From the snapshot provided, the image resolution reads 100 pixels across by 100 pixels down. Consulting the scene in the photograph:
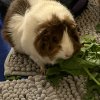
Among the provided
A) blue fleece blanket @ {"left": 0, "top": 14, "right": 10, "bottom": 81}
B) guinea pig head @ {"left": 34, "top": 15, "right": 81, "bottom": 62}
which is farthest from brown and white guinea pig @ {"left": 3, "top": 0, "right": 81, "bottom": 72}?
blue fleece blanket @ {"left": 0, "top": 14, "right": 10, "bottom": 81}

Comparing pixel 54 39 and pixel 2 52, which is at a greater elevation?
pixel 54 39

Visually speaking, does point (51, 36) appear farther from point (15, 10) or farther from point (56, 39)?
point (15, 10)

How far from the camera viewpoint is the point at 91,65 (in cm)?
167

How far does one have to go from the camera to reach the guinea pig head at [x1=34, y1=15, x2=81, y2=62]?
1.46 metres

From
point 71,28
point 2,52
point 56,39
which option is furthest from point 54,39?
point 2,52

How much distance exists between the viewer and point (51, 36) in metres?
1.46

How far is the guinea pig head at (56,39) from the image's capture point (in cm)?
146

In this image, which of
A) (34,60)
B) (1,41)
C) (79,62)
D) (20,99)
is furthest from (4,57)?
(79,62)

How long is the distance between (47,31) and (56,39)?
0.06 m

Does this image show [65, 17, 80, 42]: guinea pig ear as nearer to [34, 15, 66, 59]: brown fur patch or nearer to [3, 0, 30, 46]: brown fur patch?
[34, 15, 66, 59]: brown fur patch

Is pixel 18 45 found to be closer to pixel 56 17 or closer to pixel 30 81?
pixel 30 81

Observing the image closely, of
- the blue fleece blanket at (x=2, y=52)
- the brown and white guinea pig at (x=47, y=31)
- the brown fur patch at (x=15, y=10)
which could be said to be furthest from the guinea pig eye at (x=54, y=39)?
the blue fleece blanket at (x=2, y=52)

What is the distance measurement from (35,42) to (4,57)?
0.55m

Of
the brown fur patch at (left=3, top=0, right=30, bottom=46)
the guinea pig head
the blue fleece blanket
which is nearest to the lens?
the guinea pig head
